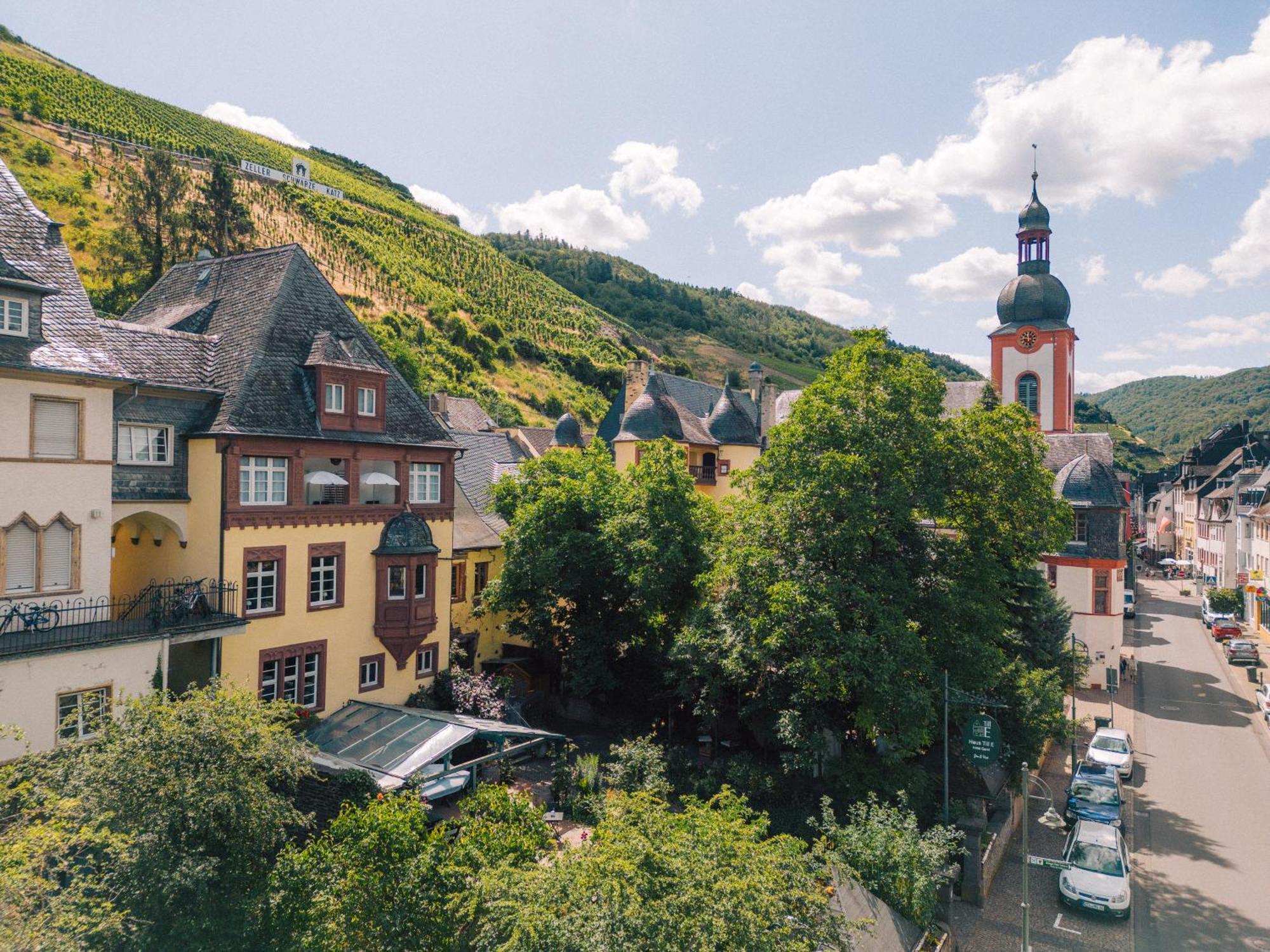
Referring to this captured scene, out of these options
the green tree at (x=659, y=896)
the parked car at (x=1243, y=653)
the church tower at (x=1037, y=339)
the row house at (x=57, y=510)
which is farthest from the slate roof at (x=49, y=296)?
the parked car at (x=1243, y=653)

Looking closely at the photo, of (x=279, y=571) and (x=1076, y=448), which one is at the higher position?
(x=1076, y=448)

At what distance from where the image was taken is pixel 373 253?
113 meters

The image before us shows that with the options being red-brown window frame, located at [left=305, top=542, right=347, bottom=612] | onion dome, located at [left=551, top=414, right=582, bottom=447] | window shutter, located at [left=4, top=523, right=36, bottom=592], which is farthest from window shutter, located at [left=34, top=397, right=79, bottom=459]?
onion dome, located at [left=551, top=414, right=582, bottom=447]

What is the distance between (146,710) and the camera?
44.9ft

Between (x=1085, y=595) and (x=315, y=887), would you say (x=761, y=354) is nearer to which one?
(x=1085, y=595)

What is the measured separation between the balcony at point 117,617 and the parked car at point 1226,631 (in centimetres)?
6193

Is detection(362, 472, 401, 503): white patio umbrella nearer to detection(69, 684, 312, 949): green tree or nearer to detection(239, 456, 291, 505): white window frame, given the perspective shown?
detection(239, 456, 291, 505): white window frame

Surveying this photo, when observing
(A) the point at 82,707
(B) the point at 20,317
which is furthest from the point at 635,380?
(A) the point at 82,707

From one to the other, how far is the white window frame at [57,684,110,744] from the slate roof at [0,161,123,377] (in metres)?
7.13

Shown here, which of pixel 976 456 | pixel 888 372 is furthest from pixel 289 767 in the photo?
pixel 976 456

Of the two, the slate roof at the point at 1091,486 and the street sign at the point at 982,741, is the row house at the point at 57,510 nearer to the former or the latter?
the street sign at the point at 982,741

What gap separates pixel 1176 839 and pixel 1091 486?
71.9 ft

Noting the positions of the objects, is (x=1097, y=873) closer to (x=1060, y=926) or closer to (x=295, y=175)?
(x=1060, y=926)

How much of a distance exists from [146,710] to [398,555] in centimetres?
1163
